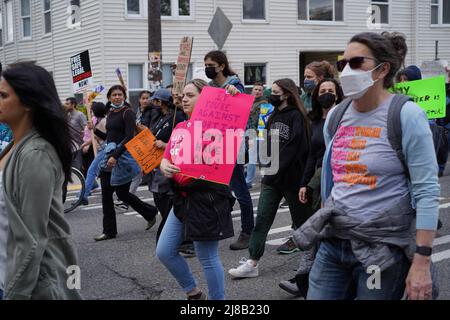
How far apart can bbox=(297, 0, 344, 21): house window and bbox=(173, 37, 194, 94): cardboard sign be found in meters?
14.0

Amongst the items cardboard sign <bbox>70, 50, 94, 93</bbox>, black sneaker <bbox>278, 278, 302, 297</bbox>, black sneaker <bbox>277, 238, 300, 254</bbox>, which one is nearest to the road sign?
cardboard sign <bbox>70, 50, 94, 93</bbox>

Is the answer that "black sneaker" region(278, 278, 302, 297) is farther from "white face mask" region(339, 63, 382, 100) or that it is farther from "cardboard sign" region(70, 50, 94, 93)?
"cardboard sign" region(70, 50, 94, 93)

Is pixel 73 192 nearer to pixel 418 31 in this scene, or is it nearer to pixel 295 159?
pixel 295 159

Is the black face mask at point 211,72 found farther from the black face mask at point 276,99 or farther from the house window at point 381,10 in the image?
the house window at point 381,10

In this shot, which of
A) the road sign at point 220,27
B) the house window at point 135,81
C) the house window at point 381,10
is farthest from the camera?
the house window at point 381,10

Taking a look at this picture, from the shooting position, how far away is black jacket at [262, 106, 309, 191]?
5219 millimetres

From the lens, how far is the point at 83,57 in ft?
35.7

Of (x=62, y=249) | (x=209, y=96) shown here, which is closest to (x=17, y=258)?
(x=62, y=249)

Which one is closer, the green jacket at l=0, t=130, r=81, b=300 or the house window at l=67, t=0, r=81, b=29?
the green jacket at l=0, t=130, r=81, b=300

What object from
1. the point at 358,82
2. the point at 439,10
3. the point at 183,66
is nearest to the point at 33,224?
the point at 358,82

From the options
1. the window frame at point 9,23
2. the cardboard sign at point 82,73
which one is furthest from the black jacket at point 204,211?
Result: the window frame at point 9,23

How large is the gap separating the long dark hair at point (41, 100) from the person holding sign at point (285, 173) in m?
2.95

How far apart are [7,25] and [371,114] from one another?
2254cm

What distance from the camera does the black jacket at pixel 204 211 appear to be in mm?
3896
